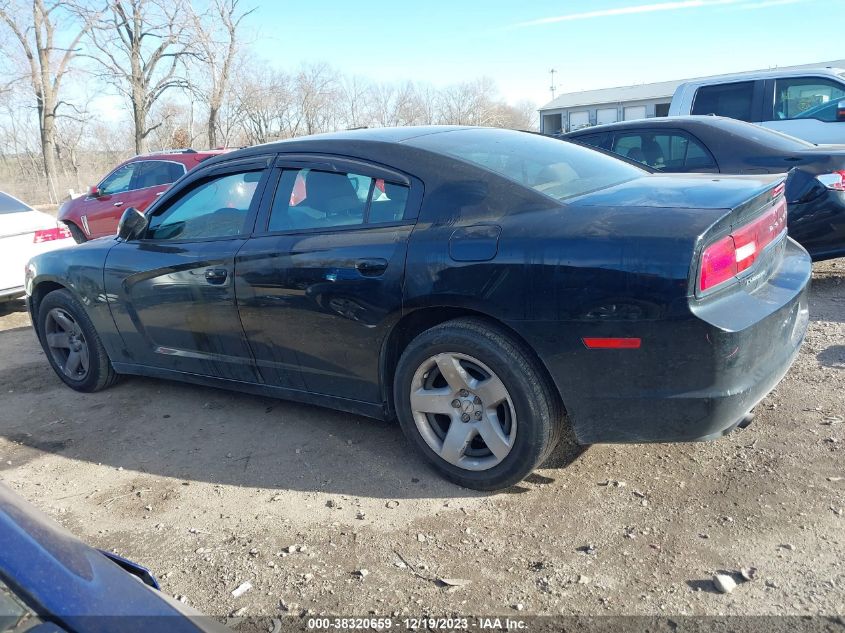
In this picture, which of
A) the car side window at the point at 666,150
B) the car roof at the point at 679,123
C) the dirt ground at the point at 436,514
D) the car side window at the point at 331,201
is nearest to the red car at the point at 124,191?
the car roof at the point at 679,123

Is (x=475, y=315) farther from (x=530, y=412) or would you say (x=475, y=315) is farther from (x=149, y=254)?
(x=149, y=254)

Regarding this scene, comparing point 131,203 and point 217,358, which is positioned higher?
point 131,203

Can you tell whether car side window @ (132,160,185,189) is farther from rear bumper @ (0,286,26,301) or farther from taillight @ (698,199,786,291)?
taillight @ (698,199,786,291)

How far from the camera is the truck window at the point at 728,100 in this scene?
9070mm

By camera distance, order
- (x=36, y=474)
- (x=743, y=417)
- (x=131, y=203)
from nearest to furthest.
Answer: (x=743, y=417)
(x=36, y=474)
(x=131, y=203)

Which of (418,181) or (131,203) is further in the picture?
(131,203)

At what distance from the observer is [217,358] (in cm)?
395

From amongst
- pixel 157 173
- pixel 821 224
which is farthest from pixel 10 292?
pixel 821 224

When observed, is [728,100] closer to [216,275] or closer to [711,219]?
Result: [711,219]

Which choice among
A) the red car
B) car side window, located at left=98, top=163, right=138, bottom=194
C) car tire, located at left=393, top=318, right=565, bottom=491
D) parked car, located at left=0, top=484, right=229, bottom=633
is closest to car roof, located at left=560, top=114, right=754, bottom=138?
car tire, located at left=393, top=318, right=565, bottom=491

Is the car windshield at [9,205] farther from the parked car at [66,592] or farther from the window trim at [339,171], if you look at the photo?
the parked car at [66,592]

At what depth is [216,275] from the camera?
12.4 feet

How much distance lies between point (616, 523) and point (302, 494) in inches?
56.6

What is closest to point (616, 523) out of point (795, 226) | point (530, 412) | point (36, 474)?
point (530, 412)
